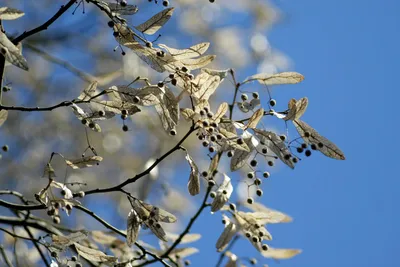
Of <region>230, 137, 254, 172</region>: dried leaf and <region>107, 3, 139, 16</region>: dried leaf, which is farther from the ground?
A: <region>107, 3, 139, 16</region>: dried leaf


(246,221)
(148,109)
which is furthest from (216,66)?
(246,221)

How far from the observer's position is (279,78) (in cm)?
149

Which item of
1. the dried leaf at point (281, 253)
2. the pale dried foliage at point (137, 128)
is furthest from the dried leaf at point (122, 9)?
the dried leaf at point (281, 253)

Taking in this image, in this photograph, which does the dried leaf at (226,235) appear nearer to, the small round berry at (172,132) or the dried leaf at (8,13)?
the small round berry at (172,132)

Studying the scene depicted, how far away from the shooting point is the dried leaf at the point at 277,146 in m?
1.34

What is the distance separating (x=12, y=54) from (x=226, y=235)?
2.02ft

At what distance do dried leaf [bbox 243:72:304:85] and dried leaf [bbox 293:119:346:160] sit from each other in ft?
0.34

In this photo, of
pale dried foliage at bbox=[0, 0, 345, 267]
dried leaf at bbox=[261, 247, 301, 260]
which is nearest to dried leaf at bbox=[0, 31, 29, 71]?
pale dried foliage at bbox=[0, 0, 345, 267]

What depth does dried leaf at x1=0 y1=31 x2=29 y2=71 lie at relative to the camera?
1.21m

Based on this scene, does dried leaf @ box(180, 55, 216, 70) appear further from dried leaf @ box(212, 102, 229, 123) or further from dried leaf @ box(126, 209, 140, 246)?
dried leaf @ box(126, 209, 140, 246)

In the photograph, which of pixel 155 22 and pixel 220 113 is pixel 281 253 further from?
pixel 155 22

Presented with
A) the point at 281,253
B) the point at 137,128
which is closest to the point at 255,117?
the point at 281,253

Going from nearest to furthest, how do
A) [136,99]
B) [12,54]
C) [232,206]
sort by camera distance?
[12,54]
[136,99]
[232,206]

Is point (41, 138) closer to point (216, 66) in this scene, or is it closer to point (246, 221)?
point (216, 66)
